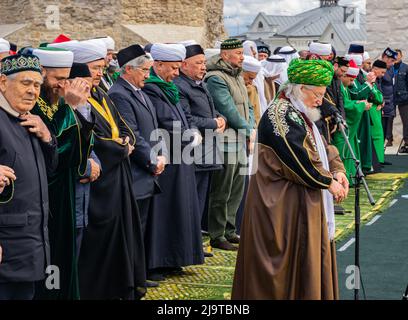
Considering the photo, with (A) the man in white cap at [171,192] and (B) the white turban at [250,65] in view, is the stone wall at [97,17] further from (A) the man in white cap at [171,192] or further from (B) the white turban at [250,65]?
(A) the man in white cap at [171,192]

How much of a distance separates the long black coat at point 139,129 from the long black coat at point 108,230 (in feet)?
1.40

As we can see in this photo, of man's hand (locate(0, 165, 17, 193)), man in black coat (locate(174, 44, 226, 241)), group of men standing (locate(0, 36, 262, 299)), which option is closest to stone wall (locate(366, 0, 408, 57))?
group of men standing (locate(0, 36, 262, 299))

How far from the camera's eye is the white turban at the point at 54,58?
16.6 feet

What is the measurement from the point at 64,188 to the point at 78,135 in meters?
0.32

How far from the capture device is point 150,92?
6.98m

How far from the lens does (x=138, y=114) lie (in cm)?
656

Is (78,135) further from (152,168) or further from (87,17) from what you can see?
(87,17)

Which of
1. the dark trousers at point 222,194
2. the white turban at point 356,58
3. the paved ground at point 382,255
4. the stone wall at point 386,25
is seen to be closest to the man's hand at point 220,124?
the dark trousers at point 222,194

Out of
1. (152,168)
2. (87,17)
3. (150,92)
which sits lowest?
(87,17)

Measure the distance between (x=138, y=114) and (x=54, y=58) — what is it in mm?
1529

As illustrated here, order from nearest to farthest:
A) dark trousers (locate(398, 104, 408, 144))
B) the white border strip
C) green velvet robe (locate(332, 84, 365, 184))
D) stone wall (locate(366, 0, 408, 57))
Result: the white border strip, green velvet robe (locate(332, 84, 365, 184)), dark trousers (locate(398, 104, 408, 144)), stone wall (locate(366, 0, 408, 57))

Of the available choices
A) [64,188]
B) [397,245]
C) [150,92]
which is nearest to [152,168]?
[150,92]

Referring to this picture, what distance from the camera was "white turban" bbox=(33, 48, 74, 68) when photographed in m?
5.07

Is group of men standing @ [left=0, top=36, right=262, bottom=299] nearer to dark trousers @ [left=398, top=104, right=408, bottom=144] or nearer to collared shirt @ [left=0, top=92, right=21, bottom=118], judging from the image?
collared shirt @ [left=0, top=92, right=21, bottom=118]
